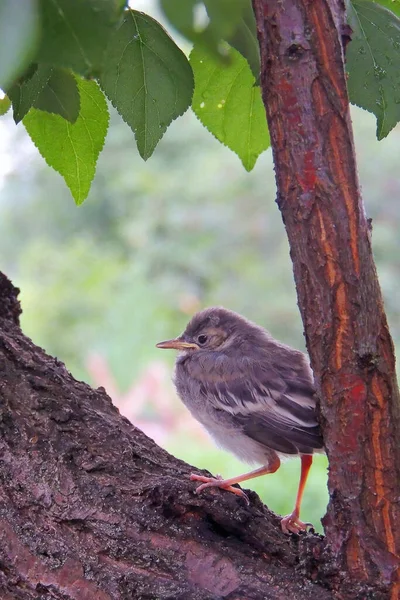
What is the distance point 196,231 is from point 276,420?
871 centimetres

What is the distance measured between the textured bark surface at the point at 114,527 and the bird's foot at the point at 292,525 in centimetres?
3

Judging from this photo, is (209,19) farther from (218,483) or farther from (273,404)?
(273,404)

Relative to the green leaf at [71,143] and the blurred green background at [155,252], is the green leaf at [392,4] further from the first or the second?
the blurred green background at [155,252]

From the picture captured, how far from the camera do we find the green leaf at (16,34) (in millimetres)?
710

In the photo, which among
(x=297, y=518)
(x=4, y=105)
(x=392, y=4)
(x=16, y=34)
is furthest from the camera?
(x=297, y=518)

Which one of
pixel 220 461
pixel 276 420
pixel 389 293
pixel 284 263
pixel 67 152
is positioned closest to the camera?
pixel 67 152

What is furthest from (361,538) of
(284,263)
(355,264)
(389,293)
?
(284,263)

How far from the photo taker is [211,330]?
3.22 m

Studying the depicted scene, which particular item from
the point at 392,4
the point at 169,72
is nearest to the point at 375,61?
the point at 392,4

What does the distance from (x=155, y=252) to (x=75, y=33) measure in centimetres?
1003

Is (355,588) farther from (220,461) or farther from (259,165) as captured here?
(259,165)

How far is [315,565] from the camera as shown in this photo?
1780 mm

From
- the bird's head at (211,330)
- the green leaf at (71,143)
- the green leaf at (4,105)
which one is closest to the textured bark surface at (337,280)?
the green leaf at (71,143)

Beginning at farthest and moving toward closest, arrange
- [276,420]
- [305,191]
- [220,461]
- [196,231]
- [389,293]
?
[196,231] → [389,293] → [220,461] → [276,420] → [305,191]
